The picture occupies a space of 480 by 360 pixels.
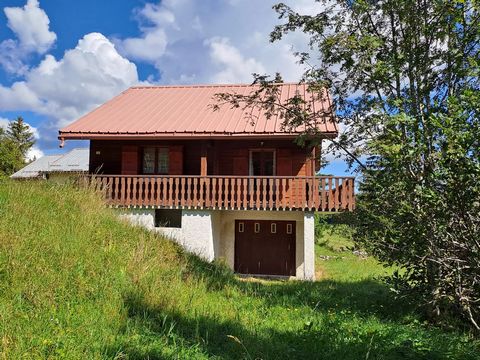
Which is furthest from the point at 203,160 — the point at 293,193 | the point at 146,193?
the point at 293,193

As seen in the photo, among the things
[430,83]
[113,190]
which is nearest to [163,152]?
[113,190]

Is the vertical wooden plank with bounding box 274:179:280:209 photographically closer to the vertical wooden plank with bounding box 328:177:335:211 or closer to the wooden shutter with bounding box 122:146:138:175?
the vertical wooden plank with bounding box 328:177:335:211

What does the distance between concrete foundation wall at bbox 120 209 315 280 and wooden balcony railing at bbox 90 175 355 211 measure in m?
0.44

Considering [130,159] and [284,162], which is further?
[130,159]

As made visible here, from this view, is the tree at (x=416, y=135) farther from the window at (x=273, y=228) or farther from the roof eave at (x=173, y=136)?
the window at (x=273, y=228)

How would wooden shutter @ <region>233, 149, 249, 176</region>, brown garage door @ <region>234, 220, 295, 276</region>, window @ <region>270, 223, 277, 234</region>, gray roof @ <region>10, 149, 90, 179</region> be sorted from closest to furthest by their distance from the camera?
brown garage door @ <region>234, 220, 295, 276</region> → window @ <region>270, 223, 277, 234</region> → wooden shutter @ <region>233, 149, 249, 176</region> → gray roof @ <region>10, 149, 90, 179</region>

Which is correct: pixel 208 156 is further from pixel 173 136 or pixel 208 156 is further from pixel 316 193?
pixel 316 193

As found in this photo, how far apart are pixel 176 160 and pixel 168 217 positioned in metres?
2.30

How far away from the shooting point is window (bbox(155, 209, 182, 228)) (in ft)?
48.3

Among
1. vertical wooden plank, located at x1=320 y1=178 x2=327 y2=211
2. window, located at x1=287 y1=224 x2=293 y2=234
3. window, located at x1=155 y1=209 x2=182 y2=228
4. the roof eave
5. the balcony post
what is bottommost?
window, located at x1=287 y1=224 x2=293 y2=234

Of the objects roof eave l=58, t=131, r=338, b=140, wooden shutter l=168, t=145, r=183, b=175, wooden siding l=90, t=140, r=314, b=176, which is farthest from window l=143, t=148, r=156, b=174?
roof eave l=58, t=131, r=338, b=140

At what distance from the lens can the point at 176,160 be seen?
1499 cm

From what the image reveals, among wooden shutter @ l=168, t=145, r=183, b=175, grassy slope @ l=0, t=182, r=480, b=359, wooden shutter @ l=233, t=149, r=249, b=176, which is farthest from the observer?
wooden shutter @ l=168, t=145, r=183, b=175

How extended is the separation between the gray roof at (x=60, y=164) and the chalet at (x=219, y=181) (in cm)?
1095
